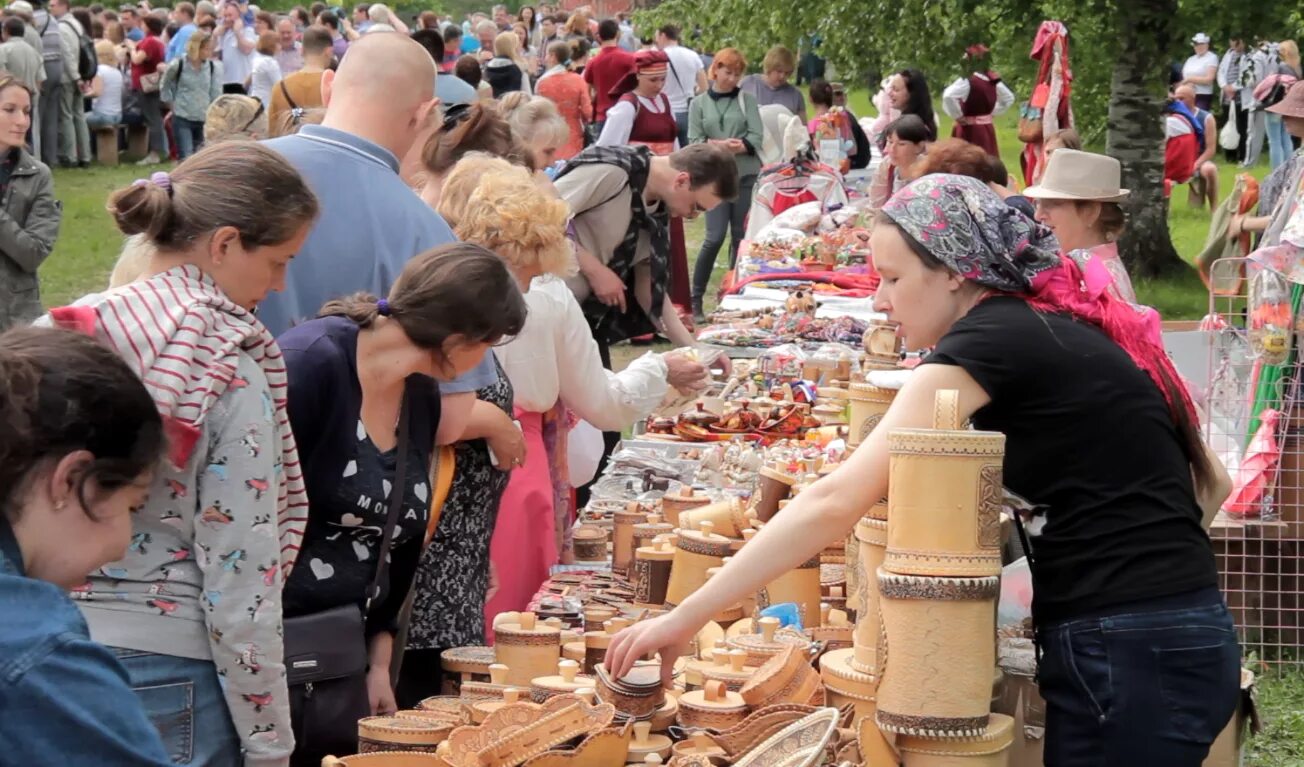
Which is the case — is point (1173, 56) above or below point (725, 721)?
above

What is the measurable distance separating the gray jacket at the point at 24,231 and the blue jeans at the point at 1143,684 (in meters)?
6.19

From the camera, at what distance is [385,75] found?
356 cm

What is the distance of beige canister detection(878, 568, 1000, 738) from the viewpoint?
84.4 inches

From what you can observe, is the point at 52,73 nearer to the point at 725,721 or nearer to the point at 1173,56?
the point at 1173,56

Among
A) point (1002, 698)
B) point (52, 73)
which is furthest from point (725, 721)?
point (52, 73)

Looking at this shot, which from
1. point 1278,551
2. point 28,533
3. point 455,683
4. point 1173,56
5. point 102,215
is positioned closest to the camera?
point 28,533

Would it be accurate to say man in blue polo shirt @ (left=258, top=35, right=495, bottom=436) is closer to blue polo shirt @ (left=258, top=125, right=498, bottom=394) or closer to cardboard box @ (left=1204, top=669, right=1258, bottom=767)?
blue polo shirt @ (left=258, top=125, right=498, bottom=394)

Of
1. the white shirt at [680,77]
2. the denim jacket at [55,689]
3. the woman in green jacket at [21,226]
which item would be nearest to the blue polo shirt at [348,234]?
the denim jacket at [55,689]

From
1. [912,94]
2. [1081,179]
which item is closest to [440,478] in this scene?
[1081,179]

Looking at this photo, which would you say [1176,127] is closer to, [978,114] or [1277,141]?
→ [1277,141]

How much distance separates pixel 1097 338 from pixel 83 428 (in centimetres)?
145

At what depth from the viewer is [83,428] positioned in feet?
4.90

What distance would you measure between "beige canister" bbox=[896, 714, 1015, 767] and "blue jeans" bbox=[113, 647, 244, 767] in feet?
3.23

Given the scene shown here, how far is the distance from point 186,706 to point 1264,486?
3657 millimetres
